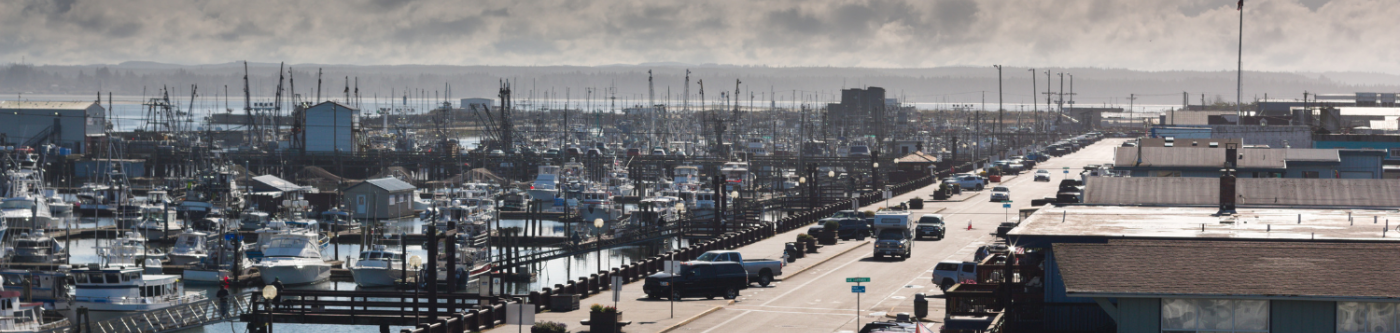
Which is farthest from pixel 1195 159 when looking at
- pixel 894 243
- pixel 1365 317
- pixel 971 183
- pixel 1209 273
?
pixel 1365 317

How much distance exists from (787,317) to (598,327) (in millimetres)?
7090

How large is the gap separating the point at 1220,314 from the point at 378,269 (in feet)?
194

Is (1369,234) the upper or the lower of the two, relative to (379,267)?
upper

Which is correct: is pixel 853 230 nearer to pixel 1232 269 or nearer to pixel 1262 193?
pixel 1262 193

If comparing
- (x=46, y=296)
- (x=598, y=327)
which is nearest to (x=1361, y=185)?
(x=598, y=327)

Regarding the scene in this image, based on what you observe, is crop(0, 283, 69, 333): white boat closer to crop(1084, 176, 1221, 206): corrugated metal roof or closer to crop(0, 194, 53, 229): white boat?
crop(1084, 176, 1221, 206): corrugated metal roof

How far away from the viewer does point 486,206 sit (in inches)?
4560

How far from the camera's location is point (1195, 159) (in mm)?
72812

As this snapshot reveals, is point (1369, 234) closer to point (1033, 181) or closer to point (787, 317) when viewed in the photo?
point (787, 317)

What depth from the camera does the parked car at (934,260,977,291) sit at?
169ft

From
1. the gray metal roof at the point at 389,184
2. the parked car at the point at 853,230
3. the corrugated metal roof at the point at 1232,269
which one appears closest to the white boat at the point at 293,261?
the parked car at the point at 853,230

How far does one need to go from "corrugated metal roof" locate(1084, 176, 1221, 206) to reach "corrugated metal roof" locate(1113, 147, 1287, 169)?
17.3m

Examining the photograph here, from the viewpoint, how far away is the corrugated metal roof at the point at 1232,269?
2702cm

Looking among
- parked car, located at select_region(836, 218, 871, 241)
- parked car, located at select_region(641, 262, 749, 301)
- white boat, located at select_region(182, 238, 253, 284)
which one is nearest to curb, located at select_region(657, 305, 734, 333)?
parked car, located at select_region(641, 262, 749, 301)
